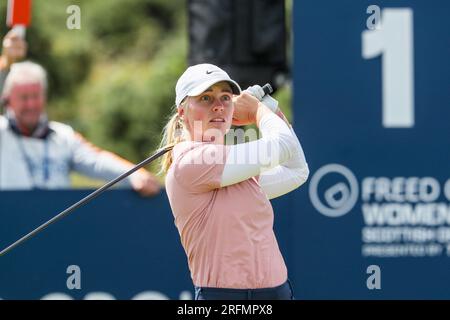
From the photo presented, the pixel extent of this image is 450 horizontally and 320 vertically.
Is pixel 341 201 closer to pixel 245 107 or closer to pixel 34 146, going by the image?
pixel 34 146

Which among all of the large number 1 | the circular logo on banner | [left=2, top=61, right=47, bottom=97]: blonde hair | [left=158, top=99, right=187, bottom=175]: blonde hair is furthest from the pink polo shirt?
[left=2, top=61, right=47, bottom=97]: blonde hair

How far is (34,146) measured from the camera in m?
6.16

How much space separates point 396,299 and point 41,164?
6.38 ft

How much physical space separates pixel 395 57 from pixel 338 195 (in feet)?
2.44

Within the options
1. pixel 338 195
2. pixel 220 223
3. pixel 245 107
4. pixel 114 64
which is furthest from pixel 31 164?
pixel 114 64

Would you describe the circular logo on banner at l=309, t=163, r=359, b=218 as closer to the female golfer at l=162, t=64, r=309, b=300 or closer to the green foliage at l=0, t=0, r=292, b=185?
the female golfer at l=162, t=64, r=309, b=300

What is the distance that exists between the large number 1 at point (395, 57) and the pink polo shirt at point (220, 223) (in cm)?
231

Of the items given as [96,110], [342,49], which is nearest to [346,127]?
[342,49]

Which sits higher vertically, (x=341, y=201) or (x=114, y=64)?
(x=114, y=64)

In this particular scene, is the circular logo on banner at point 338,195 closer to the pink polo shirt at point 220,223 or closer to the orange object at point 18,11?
the orange object at point 18,11

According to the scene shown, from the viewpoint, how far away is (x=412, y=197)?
586 centimetres

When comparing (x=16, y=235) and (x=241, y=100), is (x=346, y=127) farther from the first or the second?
(x=241, y=100)

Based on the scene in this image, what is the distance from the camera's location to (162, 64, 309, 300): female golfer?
362cm
